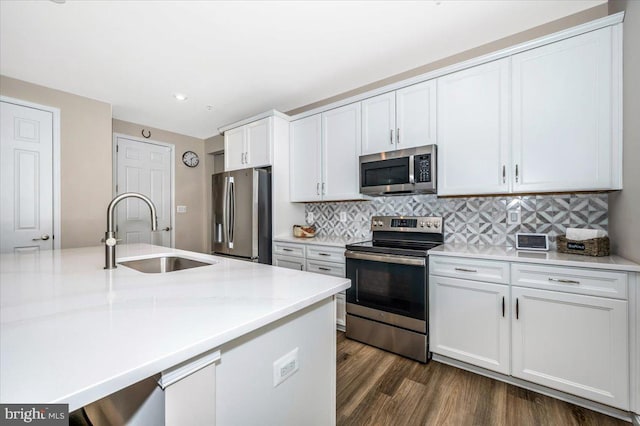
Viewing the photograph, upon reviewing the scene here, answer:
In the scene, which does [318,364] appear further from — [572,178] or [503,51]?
[503,51]

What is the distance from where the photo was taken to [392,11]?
76.0 inches

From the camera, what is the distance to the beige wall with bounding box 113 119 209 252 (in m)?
4.69

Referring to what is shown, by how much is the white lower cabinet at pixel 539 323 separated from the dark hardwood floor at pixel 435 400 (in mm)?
109

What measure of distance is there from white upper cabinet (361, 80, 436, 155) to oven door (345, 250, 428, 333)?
105 centimetres

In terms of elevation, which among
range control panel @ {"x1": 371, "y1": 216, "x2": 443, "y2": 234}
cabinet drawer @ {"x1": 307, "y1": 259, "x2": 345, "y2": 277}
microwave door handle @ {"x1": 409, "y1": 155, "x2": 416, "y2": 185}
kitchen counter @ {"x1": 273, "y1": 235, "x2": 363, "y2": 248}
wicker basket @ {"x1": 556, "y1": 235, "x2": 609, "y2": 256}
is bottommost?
cabinet drawer @ {"x1": 307, "y1": 259, "x2": 345, "y2": 277}

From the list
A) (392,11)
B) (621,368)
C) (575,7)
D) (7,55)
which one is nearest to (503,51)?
(575,7)

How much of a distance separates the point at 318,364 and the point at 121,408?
0.66 m

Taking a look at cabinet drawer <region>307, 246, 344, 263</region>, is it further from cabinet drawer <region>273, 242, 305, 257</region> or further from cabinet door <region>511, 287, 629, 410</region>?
cabinet door <region>511, 287, 629, 410</region>

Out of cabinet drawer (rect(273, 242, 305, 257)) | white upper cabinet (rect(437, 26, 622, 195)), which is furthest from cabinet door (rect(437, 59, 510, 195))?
cabinet drawer (rect(273, 242, 305, 257))

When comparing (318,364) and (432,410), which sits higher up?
(318,364)

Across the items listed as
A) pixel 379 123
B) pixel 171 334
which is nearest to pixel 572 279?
pixel 379 123

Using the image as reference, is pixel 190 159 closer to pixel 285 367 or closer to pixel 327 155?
pixel 327 155

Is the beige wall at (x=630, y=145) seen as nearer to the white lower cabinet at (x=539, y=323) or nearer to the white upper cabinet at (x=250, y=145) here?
the white lower cabinet at (x=539, y=323)

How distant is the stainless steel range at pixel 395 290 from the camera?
6.99 ft
